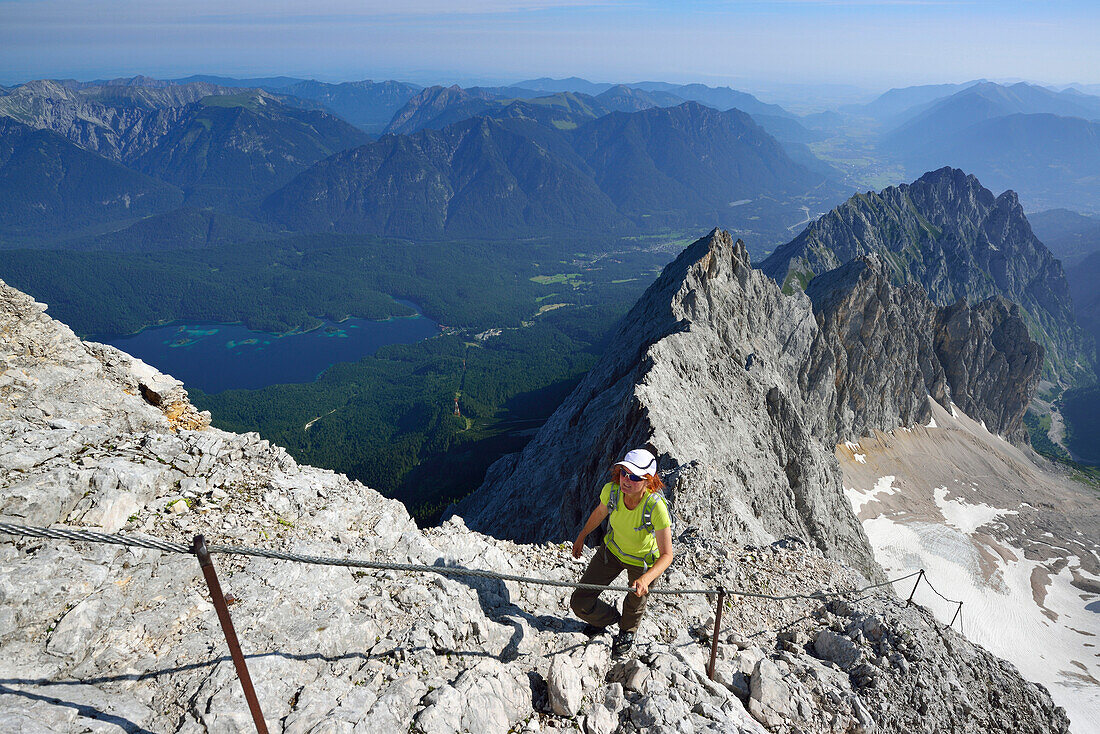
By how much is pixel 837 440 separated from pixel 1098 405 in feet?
596

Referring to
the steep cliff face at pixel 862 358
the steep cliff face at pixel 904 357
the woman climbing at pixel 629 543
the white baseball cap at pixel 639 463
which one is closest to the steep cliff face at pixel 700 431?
the woman climbing at pixel 629 543

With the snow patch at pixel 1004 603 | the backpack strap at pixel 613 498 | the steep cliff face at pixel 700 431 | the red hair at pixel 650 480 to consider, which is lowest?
the snow patch at pixel 1004 603

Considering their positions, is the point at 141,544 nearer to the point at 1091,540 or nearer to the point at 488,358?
the point at 1091,540

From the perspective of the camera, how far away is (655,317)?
52062 mm

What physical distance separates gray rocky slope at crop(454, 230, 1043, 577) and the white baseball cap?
12.4 m

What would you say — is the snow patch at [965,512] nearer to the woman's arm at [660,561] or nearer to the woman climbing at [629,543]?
the woman climbing at [629,543]

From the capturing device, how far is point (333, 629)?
934 cm

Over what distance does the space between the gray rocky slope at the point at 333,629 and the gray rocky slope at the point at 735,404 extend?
8719 millimetres

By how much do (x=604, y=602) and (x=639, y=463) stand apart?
3.74 metres

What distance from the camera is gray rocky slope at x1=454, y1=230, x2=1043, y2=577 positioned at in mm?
30625

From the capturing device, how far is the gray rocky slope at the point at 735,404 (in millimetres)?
30625

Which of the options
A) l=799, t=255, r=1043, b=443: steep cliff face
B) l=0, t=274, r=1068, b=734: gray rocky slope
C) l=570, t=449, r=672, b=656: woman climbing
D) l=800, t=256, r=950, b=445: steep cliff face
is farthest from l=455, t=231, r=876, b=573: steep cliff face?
l=799, t=255, r=1043, b=443: steep cliff face

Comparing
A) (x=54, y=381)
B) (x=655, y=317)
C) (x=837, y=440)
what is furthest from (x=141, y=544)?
(x=837, y=440)

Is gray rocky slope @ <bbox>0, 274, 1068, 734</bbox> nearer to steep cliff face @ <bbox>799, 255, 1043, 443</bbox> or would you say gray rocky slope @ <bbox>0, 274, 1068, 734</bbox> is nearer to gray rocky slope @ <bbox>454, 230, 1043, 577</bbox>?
gray rocky slope @ <bbox>454, 230, 1043, 577</bbox>
